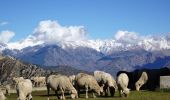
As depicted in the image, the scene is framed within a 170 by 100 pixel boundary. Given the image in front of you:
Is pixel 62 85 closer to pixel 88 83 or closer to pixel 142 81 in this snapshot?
pixel 88 83

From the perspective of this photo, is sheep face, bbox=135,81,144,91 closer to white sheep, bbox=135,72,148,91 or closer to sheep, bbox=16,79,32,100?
white sheep, bbox=135,72,148,91

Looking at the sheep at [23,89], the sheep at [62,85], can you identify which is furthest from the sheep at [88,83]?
the sheep at [23,89]

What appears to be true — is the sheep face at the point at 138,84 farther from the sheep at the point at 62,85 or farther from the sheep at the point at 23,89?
the sheep at the point at 23,89

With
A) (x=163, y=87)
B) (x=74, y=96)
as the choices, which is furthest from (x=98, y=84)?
(x=163, y=87)

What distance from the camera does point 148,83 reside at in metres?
83.2

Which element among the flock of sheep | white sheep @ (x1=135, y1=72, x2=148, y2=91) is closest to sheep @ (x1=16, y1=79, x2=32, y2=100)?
the flock of sheep

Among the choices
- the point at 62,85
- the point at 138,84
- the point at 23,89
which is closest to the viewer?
the point at 23,89

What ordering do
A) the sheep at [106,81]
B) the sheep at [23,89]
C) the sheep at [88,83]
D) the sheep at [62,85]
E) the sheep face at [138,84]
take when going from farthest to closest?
the sheep face at [138,84] → the sheep at [106,81] → the sheep at [88,83] → the sheep at [62,85] → the sheep at [23,89]

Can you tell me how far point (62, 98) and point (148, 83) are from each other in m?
27.6

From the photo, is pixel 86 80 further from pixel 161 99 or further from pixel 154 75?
pixel 154 75

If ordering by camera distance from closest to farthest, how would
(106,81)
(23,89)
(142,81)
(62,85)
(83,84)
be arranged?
(23,89) < (62,85) < (83,84) < (106,81) < (142,81)

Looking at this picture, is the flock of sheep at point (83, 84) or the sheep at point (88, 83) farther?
the sheep at point (88, 83)

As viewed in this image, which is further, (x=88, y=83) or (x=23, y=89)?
(x=88, y=83)

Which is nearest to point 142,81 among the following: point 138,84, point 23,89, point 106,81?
point 138,84
